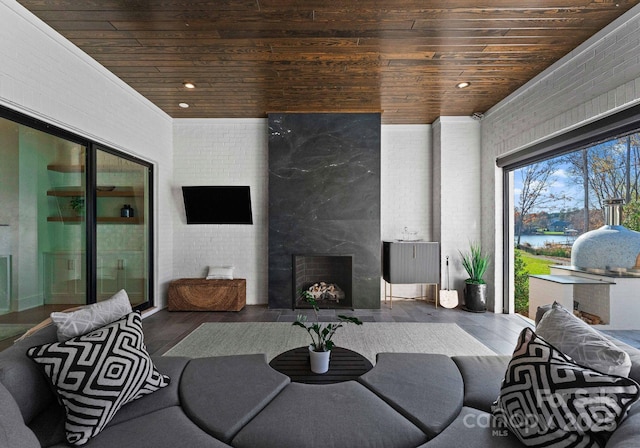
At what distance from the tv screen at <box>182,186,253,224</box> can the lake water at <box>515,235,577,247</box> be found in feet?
12.6

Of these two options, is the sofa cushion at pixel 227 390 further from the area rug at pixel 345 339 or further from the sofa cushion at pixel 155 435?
the area rug at pixel 345 339

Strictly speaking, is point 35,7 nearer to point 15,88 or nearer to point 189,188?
point 15,88

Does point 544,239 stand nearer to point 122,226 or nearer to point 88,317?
point 88,317

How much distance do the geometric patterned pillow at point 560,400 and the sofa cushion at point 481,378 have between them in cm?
22

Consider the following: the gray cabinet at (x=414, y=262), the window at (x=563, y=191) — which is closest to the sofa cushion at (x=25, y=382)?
the gray cabinet at (x=414, y=262)

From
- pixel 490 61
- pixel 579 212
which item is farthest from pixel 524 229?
pixel 490 61

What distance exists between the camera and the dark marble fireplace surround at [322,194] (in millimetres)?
4266

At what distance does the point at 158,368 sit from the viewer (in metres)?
1.66

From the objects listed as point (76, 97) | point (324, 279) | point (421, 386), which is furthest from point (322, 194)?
point (421, 386)

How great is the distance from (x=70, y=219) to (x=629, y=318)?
5164 millimetres

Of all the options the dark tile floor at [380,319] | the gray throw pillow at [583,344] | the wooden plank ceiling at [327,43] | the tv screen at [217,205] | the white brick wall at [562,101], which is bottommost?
the dark tile floor at [380,319]

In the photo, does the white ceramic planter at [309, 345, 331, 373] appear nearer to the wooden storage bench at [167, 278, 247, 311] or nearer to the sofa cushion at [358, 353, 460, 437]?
the sofa cushion at [358, 353, 460, 437]

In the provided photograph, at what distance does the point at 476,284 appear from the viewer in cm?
411

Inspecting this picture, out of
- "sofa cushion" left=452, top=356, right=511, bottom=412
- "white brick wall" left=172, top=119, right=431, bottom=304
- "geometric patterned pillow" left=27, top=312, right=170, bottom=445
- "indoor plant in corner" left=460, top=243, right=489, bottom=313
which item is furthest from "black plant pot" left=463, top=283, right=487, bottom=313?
"geometric patterned pillow" left=27, top=312, right=170, bottom=445
